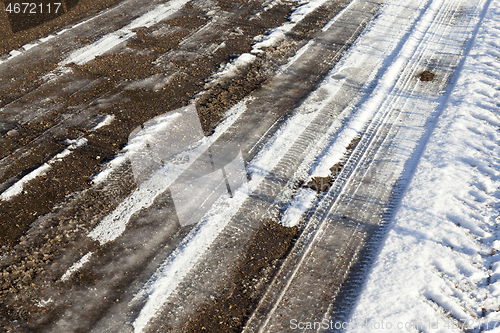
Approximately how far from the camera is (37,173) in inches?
286

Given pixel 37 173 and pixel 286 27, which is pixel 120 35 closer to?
pixel 286 27

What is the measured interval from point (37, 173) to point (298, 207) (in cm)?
478

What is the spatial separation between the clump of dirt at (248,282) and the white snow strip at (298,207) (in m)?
0.14

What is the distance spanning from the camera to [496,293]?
538cm

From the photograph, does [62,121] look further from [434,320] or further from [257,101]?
[434,320]

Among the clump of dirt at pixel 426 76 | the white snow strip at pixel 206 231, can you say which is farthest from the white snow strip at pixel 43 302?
the clump of dirt at pixel 426 76

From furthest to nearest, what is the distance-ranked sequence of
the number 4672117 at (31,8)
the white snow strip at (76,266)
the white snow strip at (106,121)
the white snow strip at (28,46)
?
the number 4672117 at (31,8) < the white snow strip at (28,46) < the white snow strip at (106,121) < the white snow strip at (76,266)

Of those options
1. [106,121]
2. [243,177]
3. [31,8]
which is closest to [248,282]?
[243,177]

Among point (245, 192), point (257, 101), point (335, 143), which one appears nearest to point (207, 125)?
point (257, 101)

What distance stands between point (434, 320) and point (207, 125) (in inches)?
216

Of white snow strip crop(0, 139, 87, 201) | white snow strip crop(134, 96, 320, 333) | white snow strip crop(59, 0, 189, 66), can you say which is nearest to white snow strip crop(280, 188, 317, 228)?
white snow strip crop(134, 96, 320, 333)

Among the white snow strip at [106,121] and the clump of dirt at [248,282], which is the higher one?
the white snow strip at [106,121]
